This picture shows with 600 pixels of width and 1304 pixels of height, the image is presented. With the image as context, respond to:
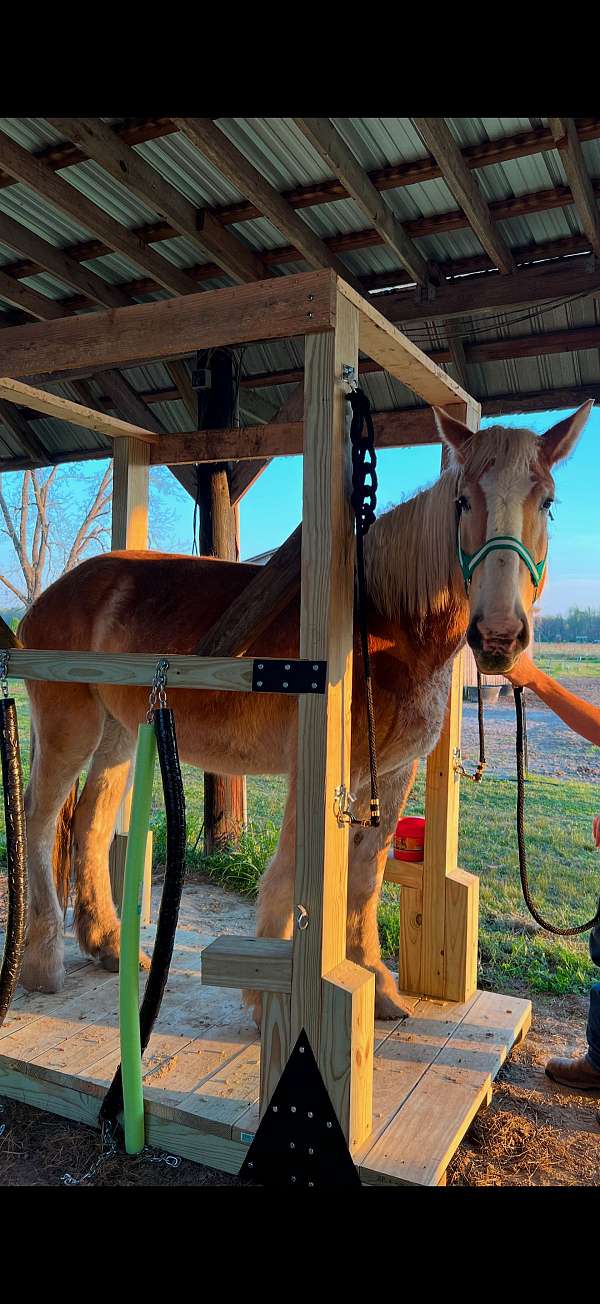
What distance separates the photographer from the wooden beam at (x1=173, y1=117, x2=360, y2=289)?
2.94 m

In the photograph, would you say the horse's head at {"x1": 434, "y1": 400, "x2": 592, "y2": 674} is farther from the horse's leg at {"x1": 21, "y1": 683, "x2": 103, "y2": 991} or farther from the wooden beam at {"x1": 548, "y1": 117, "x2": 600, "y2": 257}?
the horse's leg at {"x1": 21, "y1": 683, "x2": 103, "y2": 991}

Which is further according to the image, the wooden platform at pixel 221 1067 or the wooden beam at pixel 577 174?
the wooden beam at pixel 577 174

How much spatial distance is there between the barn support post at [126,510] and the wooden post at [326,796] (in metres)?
1.83

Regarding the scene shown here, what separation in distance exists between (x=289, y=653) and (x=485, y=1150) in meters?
1.71

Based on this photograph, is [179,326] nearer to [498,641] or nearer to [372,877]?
[498,641]

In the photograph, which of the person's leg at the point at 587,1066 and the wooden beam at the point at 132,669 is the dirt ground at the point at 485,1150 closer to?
the person's leg at the point at 587,1066

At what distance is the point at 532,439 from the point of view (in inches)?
84.9

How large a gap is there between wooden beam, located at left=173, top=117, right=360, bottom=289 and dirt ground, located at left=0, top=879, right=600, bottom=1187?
348cm

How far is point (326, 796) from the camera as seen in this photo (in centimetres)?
190


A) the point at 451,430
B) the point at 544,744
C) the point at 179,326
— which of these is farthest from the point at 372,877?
the point at 544,744

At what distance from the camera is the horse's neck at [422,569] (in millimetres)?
2414

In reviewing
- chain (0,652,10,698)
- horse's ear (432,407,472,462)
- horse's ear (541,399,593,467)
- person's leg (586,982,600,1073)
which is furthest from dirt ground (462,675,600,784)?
chain (0,652,10,698)

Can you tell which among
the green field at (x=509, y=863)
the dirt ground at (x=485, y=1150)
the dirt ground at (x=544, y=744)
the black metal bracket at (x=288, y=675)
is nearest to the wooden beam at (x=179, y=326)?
the black metal bracket at (x=288, y=675)
